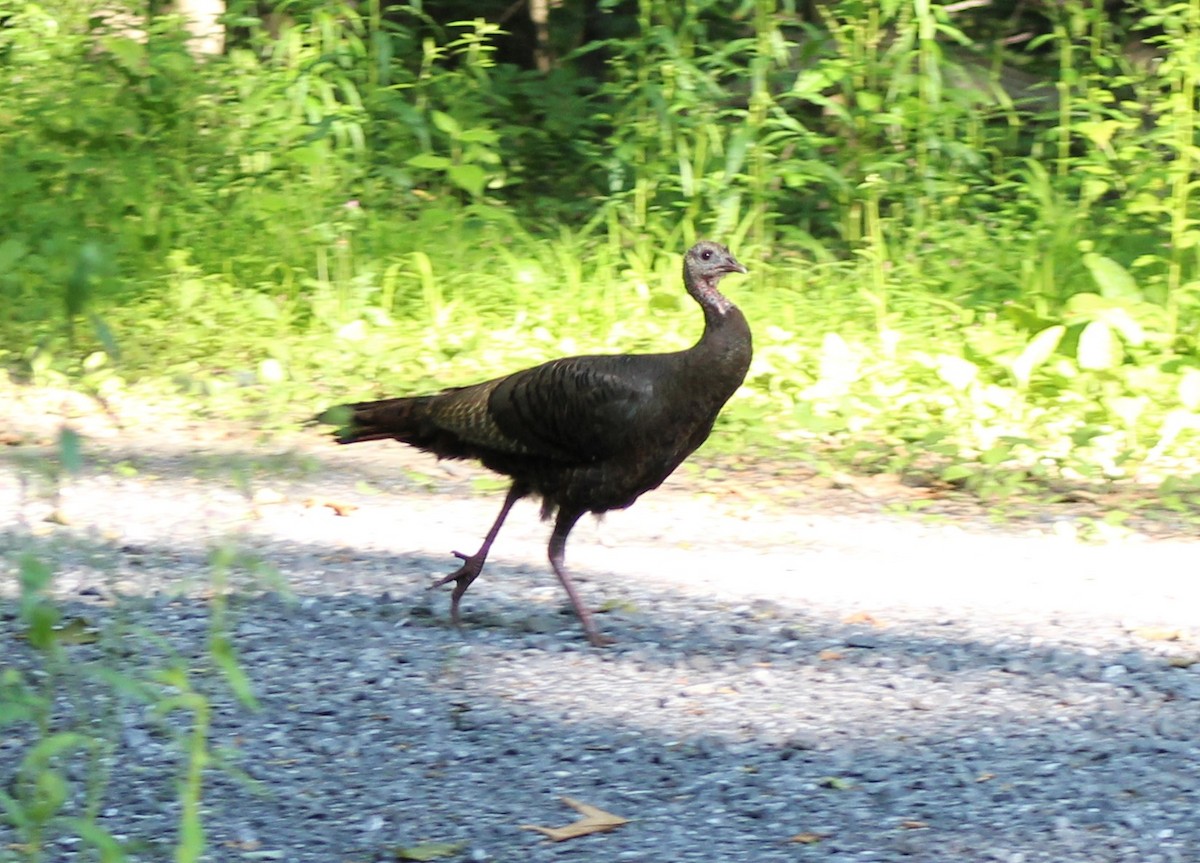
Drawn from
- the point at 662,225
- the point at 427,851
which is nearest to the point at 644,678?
the point at 427,851

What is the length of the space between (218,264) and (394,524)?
3572 mm

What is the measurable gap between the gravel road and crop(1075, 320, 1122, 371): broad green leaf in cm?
175

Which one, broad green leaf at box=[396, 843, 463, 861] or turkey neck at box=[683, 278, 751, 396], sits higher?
turkey neck at box=[683, 278, 751, 396]

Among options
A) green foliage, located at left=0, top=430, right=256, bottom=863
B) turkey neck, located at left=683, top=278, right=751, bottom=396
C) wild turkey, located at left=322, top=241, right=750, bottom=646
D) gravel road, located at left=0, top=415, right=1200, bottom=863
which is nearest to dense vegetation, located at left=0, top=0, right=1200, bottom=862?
gravel road, located at left=0, top=415, right=1200, bottom=863

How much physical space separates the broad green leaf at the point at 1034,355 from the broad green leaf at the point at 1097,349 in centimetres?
13

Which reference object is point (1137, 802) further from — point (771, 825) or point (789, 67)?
point (789, 67)

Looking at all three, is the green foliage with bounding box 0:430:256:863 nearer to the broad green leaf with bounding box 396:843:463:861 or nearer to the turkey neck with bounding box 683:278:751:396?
the broad green leaf with bounding box 396:843:463:861

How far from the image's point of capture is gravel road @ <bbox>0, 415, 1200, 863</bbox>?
11.6 feet

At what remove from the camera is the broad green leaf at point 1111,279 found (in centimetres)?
834

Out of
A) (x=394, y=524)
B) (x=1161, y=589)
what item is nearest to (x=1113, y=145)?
(x=1161, y=589)

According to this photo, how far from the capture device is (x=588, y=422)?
5.00 meters

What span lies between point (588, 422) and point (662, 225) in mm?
4884

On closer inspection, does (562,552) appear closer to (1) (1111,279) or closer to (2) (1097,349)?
(2) (1097,349)

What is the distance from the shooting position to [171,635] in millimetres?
4801
